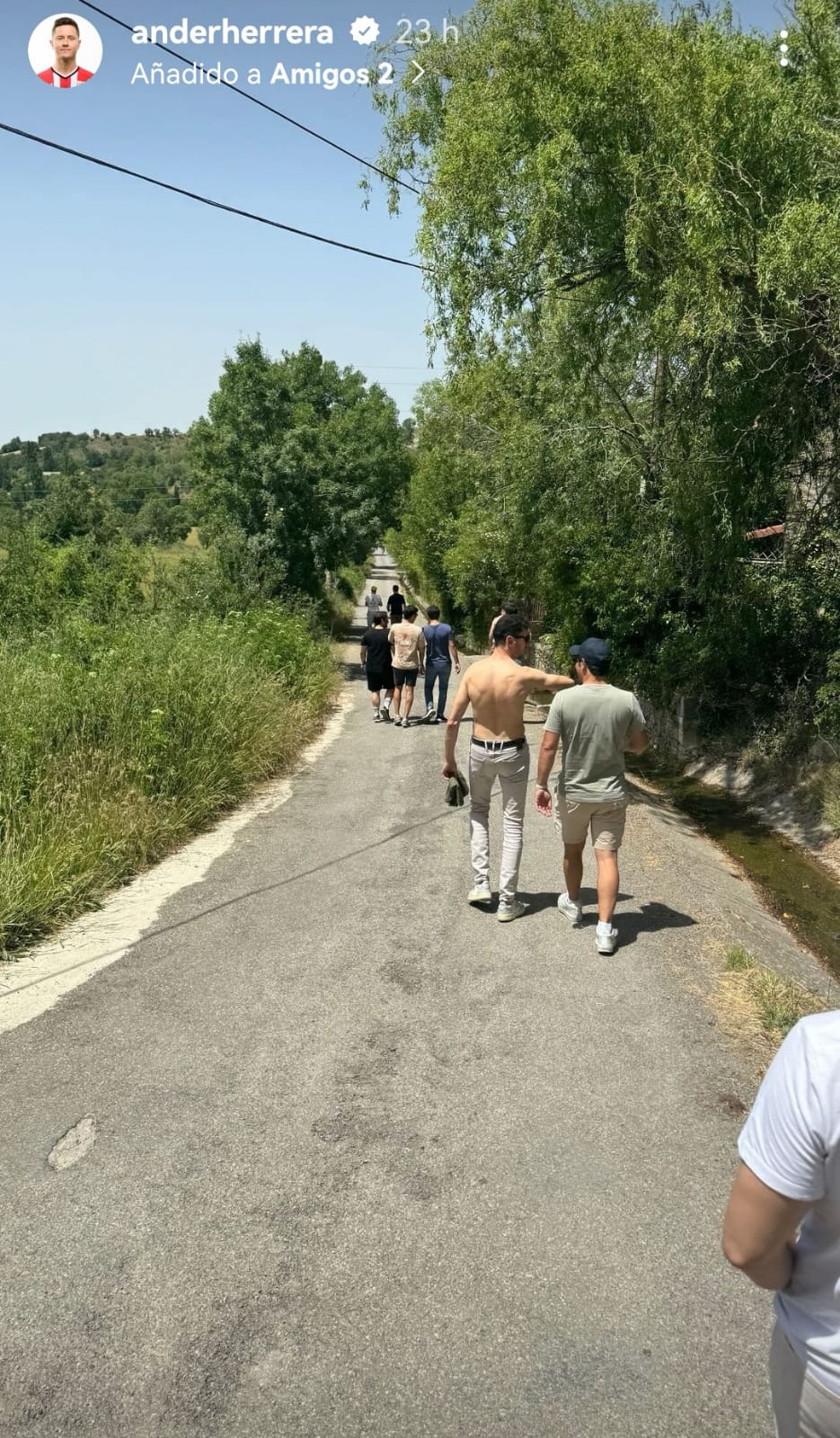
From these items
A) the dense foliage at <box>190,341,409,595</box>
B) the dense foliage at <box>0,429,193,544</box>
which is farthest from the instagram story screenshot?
the dense foliage at <box>0,429,193,544</box>

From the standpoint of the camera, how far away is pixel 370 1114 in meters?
4.70

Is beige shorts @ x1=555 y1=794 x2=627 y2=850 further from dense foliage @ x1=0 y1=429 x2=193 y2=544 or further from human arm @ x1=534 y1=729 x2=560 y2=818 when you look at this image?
dense foliage @ x1=0 y1=429 x2=193 y2=544

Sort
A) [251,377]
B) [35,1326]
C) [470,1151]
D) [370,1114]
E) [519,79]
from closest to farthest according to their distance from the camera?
[35,1326]
[470,1151]
[370,1114]
[519,79]
[251,377]

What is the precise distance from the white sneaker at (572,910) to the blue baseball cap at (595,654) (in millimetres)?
1614

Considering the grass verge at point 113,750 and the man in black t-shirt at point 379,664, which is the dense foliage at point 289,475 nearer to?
the man in black t-shirt at point 379,664

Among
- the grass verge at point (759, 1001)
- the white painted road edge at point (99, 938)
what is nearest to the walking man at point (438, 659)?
the white painted road edge at point (99, 938)

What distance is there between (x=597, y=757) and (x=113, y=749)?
4.92 meters

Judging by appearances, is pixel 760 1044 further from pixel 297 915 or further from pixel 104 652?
pixel 104 652

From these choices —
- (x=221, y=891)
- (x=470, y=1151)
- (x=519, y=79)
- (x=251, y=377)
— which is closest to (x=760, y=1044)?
(x=470, y=1151)

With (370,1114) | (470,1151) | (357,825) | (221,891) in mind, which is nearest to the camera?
(470,1151)

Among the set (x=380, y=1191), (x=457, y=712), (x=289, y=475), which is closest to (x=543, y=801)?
(x=457, y=712)

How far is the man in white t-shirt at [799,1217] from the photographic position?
71.6 inches

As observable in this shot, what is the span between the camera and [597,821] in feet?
22.1

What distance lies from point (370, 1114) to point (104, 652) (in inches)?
323
